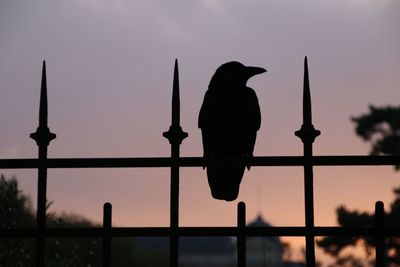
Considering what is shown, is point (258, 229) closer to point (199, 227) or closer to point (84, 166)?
point (199, 227)

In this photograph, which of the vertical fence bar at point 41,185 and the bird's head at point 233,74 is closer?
the vertical fence bar at point 41,185

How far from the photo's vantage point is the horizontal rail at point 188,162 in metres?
3.78

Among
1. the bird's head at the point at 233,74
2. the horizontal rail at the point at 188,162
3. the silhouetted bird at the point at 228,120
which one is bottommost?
the horizontal rail at the point at 188,162

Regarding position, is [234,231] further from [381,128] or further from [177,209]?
[381,128]

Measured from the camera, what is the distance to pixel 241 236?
147 inches

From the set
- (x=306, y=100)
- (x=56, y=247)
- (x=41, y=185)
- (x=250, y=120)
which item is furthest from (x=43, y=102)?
(x=56, y=247)

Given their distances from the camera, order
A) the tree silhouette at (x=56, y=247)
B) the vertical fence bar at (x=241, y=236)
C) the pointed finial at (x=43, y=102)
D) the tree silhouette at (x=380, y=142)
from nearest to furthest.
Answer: the vertical fence bar at (x=241, y=236) < the pointed finial at (x=43, y=102) < the tree silhouette at (x=56, y=247) < the tree silhouette at (x=380, y=142)

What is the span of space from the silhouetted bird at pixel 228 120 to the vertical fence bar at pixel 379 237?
1.78 metres

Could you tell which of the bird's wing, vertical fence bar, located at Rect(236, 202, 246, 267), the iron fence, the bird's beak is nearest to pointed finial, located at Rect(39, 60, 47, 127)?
the iron fence

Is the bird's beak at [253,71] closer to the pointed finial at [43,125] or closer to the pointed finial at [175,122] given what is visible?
the pointed finial at [175,122]

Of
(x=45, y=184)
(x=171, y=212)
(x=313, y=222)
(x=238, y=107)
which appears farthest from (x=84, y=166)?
(x=238, y=107)

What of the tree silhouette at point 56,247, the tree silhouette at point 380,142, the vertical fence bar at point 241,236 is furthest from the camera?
the tree silhouette at point 380,142

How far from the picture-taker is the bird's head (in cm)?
569

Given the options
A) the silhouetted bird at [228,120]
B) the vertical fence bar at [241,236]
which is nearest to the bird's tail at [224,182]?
the silhouetted bird at [228,120]
